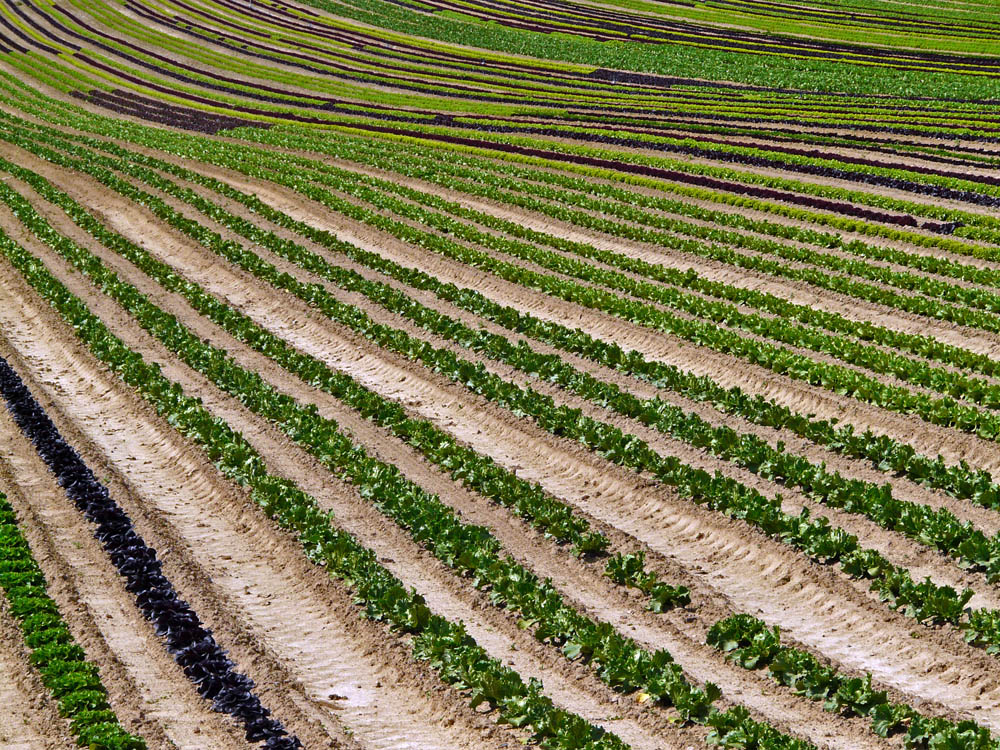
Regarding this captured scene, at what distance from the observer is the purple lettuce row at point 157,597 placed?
1389cm

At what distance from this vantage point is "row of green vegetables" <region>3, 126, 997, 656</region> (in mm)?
15195

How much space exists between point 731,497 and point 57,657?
987cm

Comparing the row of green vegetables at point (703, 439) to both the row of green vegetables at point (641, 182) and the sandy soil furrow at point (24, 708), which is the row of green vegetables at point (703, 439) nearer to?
the sandy soil furrow at point (24, 708)

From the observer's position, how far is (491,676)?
46.5 feet

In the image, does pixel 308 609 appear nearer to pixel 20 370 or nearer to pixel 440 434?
pixel 440 434

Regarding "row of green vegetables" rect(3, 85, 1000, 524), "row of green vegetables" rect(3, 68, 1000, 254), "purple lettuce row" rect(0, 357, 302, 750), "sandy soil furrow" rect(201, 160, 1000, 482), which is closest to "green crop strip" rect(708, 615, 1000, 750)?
"row of green vegetables" rect(3, 85, 1000, 524)

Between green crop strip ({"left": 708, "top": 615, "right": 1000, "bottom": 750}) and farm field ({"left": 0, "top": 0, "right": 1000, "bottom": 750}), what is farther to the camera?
farm field ({"left": 0, "top": 0, "right": 1000, "bottom": 750})

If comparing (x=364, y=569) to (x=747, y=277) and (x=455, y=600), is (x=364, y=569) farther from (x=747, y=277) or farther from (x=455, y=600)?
(x=747, y=277)

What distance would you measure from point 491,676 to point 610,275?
19054mm

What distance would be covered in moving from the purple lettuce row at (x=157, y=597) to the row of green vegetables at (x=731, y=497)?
301 inches

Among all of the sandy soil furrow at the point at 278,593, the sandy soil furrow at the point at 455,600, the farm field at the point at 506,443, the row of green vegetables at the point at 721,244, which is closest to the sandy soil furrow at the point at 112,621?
the farm field at the point at 506,443

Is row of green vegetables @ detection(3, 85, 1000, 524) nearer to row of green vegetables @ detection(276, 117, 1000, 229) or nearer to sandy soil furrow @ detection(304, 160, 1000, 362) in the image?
sandy soil furrow @ detection(304, 160, 1000, 362)

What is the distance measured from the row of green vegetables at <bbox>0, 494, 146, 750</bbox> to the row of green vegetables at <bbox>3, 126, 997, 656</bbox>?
9226 millimetres

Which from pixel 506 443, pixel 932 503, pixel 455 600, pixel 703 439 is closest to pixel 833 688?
pixel 455 600
